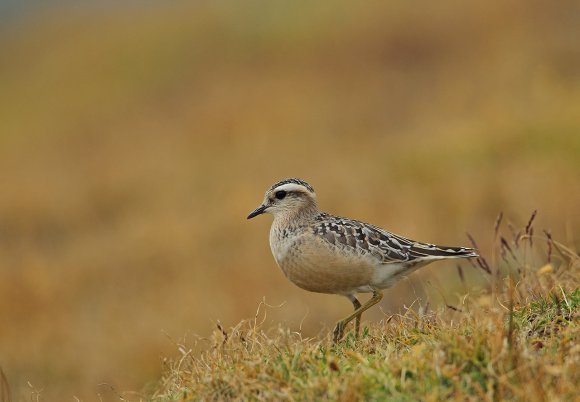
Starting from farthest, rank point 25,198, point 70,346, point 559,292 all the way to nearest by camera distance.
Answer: point 25,198, point 70,346, point 559,292

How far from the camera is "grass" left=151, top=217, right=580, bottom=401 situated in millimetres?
5559

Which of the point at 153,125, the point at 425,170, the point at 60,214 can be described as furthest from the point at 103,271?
the point at 153,125

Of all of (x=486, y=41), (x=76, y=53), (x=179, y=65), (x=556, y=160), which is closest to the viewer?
(x=556, y=160)

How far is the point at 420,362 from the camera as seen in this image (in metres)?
5.85

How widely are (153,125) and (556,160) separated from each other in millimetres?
16722

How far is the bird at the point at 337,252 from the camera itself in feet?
27.3

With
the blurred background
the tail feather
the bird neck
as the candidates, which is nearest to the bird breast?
the bird neck

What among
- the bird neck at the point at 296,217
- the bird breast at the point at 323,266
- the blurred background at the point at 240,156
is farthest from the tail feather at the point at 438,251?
the blurred background at the point at 240,156

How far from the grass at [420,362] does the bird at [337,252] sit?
34.5 inches

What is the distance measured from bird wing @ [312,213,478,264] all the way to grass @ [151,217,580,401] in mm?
1127

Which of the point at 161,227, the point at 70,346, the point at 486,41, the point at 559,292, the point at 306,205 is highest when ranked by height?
the point at 486,41

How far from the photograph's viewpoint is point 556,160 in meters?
17.8

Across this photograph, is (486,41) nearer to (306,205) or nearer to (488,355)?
(306,205)

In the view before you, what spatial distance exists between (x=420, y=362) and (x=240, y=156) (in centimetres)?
1988
